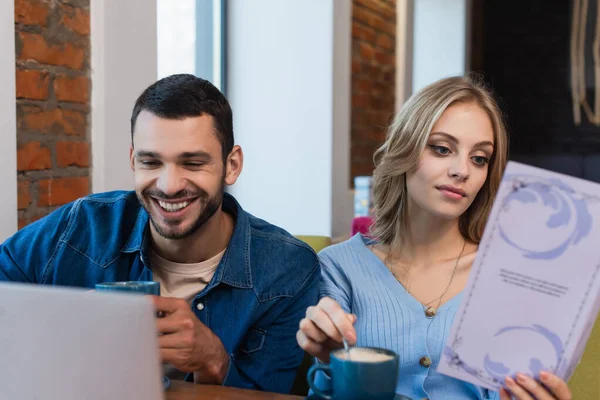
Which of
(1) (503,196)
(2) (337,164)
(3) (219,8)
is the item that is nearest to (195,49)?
(3) (219,8)

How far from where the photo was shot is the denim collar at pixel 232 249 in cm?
141

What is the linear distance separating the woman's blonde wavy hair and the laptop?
0.88 m

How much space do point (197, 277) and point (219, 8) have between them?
2.13 m

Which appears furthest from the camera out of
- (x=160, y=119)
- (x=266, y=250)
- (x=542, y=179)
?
(x=266, y=250)

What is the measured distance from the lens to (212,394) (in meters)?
1.09

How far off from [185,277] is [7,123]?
53 cm

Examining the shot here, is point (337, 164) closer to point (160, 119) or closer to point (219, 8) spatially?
point (219, 8)

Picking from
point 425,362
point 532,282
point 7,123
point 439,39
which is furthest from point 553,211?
point 439,39

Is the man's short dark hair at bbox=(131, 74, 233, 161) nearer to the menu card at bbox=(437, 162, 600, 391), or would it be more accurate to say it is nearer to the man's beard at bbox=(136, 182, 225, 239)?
the man's beard at bbox=(136, 182, 225, 239)

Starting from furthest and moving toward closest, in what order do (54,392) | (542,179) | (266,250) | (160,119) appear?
(266,250) → (160,119) → (542,179) → (54,392)

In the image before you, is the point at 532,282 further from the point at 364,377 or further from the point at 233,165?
the point at 233,165

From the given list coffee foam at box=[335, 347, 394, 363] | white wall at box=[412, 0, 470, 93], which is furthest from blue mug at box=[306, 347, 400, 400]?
white wall at box=[412, 0, 470, 93]

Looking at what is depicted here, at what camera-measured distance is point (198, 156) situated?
139cm

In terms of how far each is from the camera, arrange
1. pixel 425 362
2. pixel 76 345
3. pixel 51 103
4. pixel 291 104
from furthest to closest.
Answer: pixel 291 104 < pixel 51 103 < pixel 425 362 < pixel 76 345
